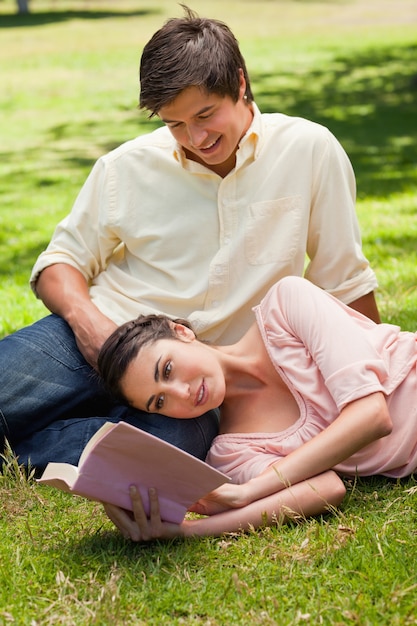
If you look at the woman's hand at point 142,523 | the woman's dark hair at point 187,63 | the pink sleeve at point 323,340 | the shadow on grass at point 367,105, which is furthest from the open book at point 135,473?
the shadow on grass at point 367,105

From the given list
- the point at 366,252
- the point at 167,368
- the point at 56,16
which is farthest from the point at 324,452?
the point at 56,16

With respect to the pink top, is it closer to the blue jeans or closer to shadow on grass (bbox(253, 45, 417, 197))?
the blue jeans

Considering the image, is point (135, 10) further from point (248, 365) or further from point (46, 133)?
point (248, 365)

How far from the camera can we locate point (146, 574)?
2.78 m

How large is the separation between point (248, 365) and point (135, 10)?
3033 centimetres

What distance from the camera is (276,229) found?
3.78 metres

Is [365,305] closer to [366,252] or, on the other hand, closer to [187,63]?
[187,63]

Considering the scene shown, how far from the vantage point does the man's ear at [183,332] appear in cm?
327

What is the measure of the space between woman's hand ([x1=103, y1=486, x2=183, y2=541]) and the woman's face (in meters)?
0.33

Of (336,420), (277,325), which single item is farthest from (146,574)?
(277,325)

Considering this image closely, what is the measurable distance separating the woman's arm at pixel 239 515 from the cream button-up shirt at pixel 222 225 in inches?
36.7

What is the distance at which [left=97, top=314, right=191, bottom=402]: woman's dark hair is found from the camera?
317cm

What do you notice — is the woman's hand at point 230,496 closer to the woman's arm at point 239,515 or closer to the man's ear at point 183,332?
the woman's arm at point 239,515

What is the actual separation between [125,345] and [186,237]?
0.76 meters
